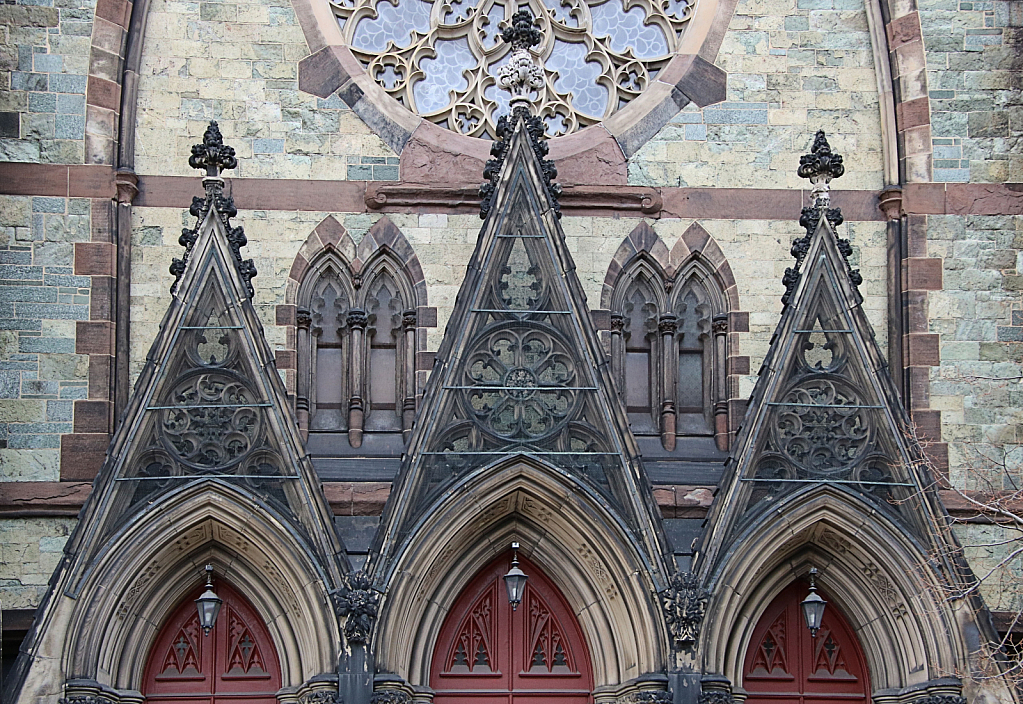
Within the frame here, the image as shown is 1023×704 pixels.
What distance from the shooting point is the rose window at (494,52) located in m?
17.6

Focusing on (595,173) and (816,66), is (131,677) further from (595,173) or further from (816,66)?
(816,66)

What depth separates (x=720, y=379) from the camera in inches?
661

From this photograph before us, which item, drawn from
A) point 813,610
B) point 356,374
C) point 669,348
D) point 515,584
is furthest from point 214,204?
point 813,610

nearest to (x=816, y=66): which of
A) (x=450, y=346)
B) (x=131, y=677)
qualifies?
(x=450, y=346)

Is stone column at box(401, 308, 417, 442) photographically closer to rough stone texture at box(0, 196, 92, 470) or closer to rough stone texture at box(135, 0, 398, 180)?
rough stone texture at box(135, 0, 398, 180)

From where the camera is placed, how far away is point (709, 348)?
1692 cm

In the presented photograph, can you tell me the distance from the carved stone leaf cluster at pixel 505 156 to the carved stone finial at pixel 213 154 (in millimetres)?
2282

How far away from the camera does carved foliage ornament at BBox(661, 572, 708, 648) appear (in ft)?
48.3

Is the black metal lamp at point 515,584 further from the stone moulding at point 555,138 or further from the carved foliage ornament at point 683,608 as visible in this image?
the stone moulding at point 555,138

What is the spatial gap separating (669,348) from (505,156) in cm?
256

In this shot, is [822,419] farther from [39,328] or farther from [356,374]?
[39,328]

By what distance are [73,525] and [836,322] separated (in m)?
7.06

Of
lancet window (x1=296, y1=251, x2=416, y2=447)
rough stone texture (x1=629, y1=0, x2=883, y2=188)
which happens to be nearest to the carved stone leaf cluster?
lancet window (x1=296, y1=251, x2=416, y2=447)

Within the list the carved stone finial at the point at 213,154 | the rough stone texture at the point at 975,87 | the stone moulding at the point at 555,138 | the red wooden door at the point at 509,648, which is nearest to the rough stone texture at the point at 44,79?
the carved stone finial at the point at 213,154
